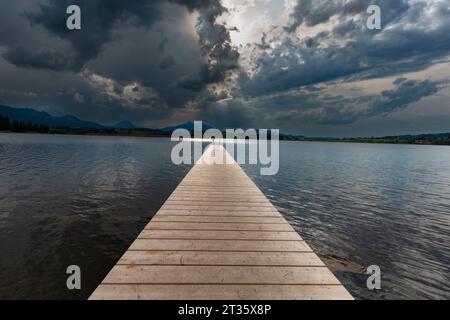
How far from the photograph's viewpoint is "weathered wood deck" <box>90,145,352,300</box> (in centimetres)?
346

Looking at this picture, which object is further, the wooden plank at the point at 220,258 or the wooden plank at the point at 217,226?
the wooden plank at the point at 217,226

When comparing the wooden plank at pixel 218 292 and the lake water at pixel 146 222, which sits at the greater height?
the wooden plank at pixel 218 292

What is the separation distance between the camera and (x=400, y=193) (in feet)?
62.4

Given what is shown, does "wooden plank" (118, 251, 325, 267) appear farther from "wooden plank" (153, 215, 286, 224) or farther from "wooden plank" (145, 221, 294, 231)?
"wooden plank" (153, 215, 286, 224)

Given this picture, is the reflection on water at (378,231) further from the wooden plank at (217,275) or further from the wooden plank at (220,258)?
the wooden plank at (217,275)

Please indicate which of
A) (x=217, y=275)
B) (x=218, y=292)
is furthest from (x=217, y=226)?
(x=218, y=292)

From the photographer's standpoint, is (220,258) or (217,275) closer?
(217,275)

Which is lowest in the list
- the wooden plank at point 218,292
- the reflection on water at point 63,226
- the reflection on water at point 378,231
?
the reflection on water at point 378,231

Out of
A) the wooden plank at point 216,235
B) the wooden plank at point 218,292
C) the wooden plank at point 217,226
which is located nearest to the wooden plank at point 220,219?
the wooden plank at point 217,226

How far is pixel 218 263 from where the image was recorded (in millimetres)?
4281

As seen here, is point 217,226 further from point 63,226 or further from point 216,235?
point 63,226

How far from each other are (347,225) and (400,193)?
11.0m

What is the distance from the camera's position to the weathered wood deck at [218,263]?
11.3 ft
